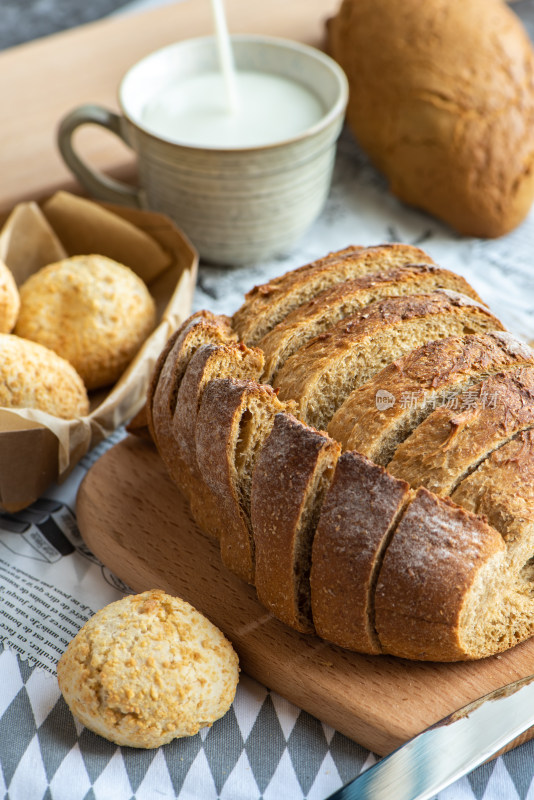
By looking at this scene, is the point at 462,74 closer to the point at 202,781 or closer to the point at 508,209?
the point at 508,209

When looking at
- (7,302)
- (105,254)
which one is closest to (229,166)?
(105,254)

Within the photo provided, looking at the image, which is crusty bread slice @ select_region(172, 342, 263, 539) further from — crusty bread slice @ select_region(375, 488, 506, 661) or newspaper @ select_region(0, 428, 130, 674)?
crusty bread slice @ select_region(375, 488, 506, 661)

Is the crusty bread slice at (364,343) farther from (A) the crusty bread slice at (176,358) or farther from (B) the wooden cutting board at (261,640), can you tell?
(B) the wooden cutting board at (261,640)

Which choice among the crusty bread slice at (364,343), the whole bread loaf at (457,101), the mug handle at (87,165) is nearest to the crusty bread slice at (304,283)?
the crusty bread slice at (364,343)

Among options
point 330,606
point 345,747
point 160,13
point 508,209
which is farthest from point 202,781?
point 160,13

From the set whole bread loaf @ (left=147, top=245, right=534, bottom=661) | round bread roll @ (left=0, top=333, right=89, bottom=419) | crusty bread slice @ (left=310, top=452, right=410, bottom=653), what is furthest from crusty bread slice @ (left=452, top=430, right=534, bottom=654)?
round bread roll @ (left=0, top=333, right=89, bottom=419)

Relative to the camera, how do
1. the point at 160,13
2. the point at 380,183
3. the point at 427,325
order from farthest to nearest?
the point at 160,13 → the point at 380,183 → the point at 427,325
